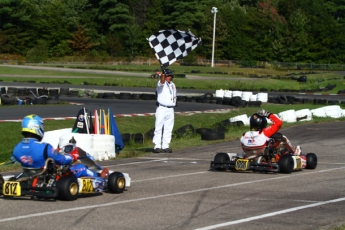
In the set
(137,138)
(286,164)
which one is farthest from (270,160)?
(137,138)

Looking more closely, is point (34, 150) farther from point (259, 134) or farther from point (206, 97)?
point (206, 97)

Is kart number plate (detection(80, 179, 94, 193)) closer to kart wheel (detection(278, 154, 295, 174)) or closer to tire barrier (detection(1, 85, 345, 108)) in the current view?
kart wheel (detection(278, 154, 295, 174))

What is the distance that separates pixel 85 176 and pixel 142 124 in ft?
34.1

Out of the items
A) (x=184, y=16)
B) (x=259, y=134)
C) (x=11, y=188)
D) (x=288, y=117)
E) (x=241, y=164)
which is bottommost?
(x=11, y=188)

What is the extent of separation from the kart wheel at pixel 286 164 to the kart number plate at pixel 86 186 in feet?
10.5

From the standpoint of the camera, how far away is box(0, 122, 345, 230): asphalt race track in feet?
18.9

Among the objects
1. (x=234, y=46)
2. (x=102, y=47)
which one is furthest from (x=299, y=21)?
(x=102, y=47)

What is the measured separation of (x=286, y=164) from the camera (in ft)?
29.9

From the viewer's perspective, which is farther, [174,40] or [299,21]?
[299,21]

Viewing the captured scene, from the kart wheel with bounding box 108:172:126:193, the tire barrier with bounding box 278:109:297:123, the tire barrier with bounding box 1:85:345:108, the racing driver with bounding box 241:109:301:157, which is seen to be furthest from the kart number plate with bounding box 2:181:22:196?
the tire barrier with bounding box 1:85:345:108

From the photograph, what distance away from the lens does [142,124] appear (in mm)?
17609

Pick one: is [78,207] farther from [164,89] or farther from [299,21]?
[299,21]

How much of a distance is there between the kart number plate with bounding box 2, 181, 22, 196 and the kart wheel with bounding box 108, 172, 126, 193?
1082 mm

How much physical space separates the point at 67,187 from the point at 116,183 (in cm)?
81
